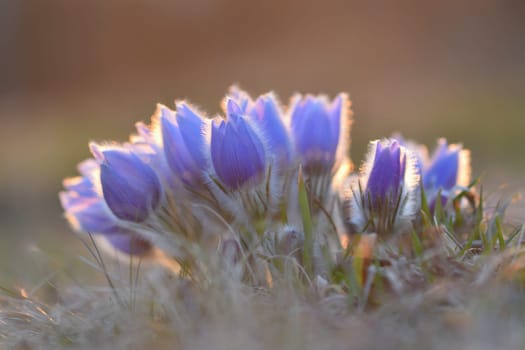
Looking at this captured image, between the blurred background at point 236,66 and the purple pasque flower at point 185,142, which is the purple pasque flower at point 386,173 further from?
the blurred background at point 236,66

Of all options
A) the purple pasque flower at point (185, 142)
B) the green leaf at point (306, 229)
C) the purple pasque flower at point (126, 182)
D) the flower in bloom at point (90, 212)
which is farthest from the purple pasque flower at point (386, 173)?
the flower in bloom at point (90, 212)

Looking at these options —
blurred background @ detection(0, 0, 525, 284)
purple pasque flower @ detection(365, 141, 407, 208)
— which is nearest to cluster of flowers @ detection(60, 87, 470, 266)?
purple pasque flower @ detection(365, 141, 407, 208)

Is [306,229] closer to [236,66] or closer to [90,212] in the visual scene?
[90,212]

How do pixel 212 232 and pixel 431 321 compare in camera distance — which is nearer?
pixel 431 321

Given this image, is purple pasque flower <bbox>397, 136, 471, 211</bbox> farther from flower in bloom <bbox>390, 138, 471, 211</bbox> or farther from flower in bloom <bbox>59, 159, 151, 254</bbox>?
flower in bloom <bbox>59, 159, 151, 254</bbox>

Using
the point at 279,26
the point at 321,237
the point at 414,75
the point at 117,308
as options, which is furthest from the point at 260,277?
the point at 279,26

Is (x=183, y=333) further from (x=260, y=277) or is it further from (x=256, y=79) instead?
(x=256, y=79)

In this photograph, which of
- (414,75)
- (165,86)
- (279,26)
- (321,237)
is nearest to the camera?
(321,237)
